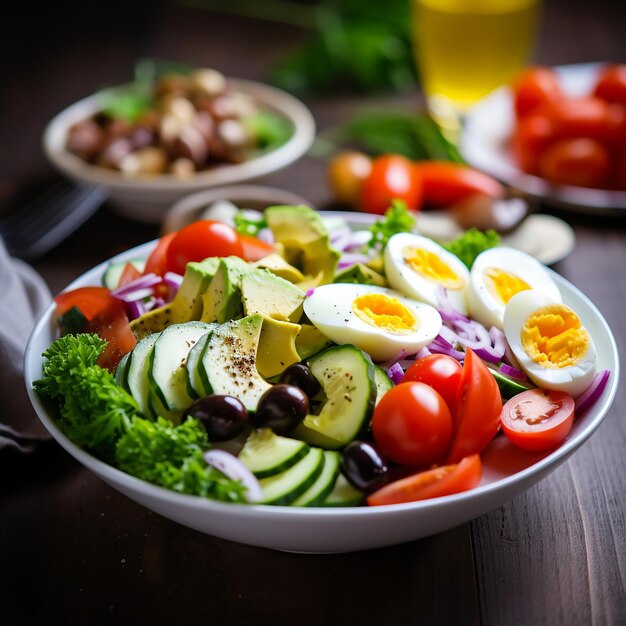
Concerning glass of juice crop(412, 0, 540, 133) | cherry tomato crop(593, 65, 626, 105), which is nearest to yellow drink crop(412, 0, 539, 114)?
glass of juice crop(412, 0, 540, 133)

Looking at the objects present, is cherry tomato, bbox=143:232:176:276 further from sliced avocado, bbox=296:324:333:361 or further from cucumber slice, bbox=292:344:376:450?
cucumber slice, bbox=292:344:376:450

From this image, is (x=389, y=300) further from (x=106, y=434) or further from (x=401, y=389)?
(x=106, y=434)

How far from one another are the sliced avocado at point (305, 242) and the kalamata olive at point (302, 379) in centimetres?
34

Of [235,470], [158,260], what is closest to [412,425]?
[235,470]

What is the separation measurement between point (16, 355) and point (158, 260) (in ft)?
1.33

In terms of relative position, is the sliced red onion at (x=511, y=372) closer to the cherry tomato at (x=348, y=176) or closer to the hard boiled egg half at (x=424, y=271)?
the hard boiled egg half at (x=424, y=271)

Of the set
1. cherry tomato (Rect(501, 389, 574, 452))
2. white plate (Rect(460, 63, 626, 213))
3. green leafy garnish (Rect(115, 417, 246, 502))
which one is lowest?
white plate (Rect(460, 63, 626, 213))

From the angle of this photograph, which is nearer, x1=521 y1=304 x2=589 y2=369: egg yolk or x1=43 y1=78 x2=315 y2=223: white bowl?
x1=521 y1=304 x2=589 y2=369: egg yolk

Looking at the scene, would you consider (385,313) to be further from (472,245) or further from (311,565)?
(311,565)

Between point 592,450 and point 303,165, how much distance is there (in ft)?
6.19

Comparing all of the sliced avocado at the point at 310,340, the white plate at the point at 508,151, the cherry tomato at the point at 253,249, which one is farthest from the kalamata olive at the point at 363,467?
the white plate at the point at 508,151

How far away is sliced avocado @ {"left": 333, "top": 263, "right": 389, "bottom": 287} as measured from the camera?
1.94 meters

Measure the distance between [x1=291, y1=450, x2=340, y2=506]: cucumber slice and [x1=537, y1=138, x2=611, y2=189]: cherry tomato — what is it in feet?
6.48

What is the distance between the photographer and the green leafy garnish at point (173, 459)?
137 centimetres
